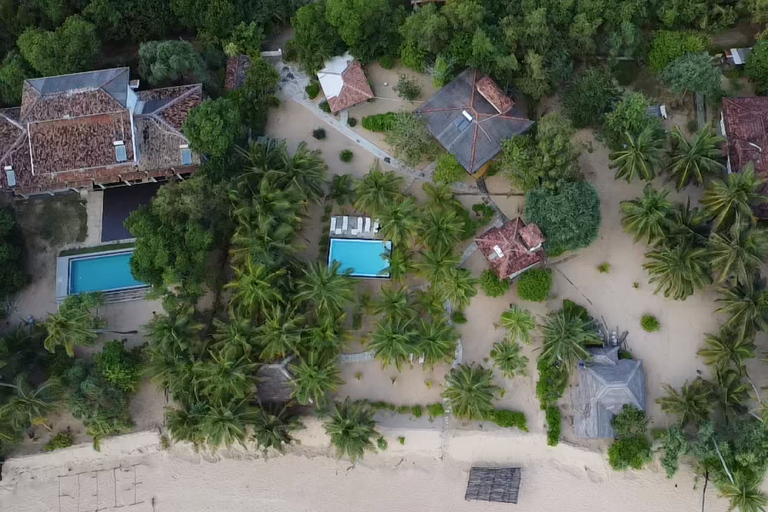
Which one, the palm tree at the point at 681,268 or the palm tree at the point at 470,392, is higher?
the palm tree at the point at 681,268

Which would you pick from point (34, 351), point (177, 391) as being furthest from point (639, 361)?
point (34, 351)

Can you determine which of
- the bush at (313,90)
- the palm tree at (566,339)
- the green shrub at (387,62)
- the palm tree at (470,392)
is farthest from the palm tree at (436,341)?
the green shrub at (387,62)

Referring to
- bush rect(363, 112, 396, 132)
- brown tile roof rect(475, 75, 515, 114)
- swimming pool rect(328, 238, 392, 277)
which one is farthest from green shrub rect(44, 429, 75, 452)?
brown tile roof rect(475, 75, 515, 114)

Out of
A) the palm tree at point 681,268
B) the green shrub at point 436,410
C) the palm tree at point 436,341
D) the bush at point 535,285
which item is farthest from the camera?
the green shrub at point 436,410

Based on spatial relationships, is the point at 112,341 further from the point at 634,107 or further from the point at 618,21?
the point at 618,21

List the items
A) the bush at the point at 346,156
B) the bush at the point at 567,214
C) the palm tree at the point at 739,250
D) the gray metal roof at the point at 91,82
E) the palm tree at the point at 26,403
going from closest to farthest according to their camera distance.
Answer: the palm tree at the point at 739,250 < the bush at the point at 567,214 < the palm tree at the point at 26,403 < the gray metal roof at the point at 91,82 < the bush at the point at 346,156

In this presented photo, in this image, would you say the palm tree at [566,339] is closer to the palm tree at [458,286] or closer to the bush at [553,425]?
the bush at [553,425]
